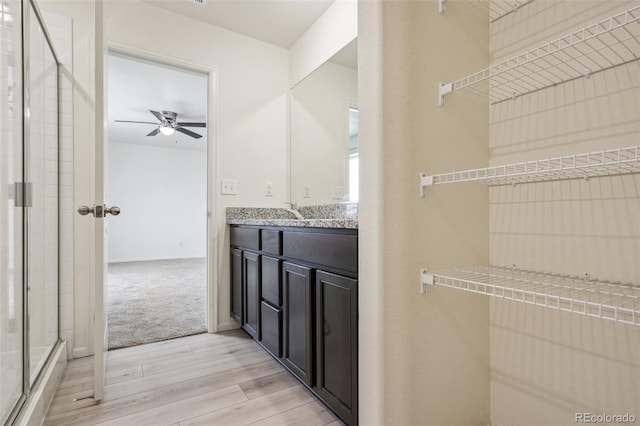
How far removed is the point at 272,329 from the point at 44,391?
40.6 inches

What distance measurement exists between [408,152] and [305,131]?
1.66 meters

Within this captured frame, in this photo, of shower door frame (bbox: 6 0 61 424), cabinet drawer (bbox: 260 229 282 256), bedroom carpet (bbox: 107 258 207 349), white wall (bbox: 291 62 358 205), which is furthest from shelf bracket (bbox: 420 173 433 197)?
bedroom carpet (bbox: 107 258 207 349)

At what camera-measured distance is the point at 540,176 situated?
42.6 inches

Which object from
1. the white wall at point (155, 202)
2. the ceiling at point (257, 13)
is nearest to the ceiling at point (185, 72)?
the ceiling at point (257, 13)

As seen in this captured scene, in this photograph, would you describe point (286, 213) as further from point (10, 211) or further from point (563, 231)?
point (563, 231)

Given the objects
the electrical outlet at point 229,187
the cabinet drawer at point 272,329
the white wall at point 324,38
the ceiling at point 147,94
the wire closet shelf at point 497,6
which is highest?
the ceiling at point 147,94

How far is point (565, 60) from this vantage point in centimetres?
104

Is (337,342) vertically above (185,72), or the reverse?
(185,72)

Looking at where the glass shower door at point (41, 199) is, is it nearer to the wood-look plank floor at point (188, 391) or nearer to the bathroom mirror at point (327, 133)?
the wood-look plank floor at point (188, 391)

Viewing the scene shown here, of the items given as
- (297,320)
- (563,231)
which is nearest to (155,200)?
(297,320)

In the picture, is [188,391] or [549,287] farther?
[188,391]

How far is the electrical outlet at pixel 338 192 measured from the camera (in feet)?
7.25

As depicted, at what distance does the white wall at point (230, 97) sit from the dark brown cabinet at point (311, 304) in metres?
0.46

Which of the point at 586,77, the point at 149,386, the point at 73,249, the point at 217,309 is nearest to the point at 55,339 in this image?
the point at 73,249
